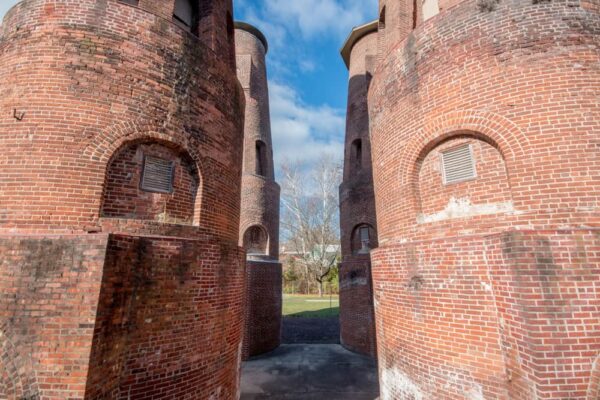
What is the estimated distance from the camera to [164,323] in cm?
439

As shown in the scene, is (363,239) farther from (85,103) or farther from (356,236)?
(85,103)

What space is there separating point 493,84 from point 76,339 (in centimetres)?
662

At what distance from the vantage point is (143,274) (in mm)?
4227

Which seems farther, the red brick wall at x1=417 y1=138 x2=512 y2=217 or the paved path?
the paved path

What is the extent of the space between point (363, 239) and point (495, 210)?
735 cm

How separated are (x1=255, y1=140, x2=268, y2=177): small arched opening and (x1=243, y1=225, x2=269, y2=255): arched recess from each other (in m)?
2.49

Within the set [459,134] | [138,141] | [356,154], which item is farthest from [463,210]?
[356,154]

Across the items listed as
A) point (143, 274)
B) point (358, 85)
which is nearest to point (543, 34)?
point (143, 274)

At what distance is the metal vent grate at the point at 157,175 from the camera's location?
197 inches

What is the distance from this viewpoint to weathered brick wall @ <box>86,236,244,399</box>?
376cm

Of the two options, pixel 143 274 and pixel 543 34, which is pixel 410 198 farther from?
pixel 143 274

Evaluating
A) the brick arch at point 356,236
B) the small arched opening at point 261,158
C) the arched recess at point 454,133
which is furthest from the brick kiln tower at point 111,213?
the small arched opening at point 261,158

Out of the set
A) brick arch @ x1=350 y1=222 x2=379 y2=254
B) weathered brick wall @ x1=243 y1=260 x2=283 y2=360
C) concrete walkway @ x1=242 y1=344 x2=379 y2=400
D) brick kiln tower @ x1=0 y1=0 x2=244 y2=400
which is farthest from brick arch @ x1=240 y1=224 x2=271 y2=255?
brick kiln tower @ x1=0 y1=0 x2=244 y2=400

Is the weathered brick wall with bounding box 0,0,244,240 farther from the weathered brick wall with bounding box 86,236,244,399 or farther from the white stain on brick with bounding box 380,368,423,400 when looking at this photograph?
the white stain on brick with bounding box 380,368,423,400
